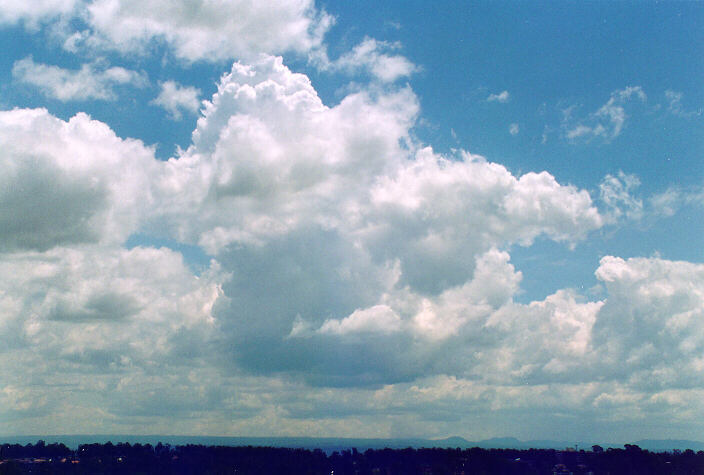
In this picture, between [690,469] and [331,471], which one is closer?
[690,469]

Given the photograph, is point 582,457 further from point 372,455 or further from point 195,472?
point 195,472

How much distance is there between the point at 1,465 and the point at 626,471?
6394 inches

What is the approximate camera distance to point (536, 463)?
17975 centimetres

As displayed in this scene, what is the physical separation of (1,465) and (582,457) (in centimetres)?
15842

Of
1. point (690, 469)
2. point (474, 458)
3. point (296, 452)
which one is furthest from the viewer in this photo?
point (296, 452)

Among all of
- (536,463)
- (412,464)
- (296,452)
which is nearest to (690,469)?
(536,463)

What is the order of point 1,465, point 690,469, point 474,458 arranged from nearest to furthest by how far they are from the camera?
point 1,465 < point 690,469 < point 474,458

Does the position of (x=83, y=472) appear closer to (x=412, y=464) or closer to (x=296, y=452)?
(x=296, y=452)

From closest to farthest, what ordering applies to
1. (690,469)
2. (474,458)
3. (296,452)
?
(690,469), (474,458), (296,452)

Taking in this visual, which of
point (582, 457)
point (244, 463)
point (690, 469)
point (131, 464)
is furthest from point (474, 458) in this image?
point (131, 464)

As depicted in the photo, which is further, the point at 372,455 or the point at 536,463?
the point at 372,455

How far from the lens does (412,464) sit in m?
181

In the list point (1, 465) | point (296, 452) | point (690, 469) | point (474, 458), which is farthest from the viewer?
point (296, 452)

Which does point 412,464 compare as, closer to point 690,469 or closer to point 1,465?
point 690,469
